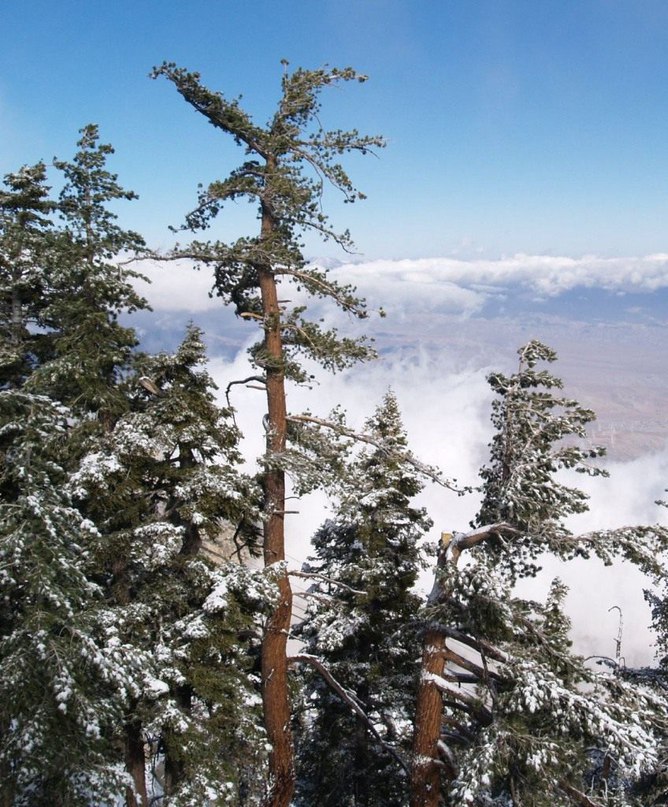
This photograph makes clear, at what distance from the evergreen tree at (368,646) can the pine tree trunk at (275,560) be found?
2.27 meters

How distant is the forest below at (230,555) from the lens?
893cm

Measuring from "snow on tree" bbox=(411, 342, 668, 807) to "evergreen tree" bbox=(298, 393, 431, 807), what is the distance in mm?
3073

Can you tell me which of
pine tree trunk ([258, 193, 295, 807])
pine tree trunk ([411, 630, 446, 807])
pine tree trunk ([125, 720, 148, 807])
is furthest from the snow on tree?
pine tree trunk ([125, 720, 148, 807])

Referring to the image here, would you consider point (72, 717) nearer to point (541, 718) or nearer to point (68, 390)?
point (68, 390)

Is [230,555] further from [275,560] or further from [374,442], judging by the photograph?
[374,442]

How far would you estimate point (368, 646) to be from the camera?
1563 centimetres

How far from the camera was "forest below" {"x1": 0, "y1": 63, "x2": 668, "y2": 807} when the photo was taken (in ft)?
29.3

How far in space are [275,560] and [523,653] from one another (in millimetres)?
5056

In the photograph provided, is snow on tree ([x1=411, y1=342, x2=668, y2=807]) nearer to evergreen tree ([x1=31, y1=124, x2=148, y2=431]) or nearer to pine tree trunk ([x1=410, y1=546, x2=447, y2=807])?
pine tree trunk ([x1=410, y1=546, x2=447, y2=807])

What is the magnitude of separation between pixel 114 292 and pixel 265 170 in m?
3.96

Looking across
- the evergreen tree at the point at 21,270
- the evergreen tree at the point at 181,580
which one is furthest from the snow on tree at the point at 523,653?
the evergreen tree at the point at 21,270

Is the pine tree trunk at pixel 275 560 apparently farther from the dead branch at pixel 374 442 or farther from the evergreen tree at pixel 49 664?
the evergreen tree at pixel 49 664

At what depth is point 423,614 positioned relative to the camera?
1082 centimetres

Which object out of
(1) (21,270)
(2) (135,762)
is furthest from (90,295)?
(2) (135,762)
